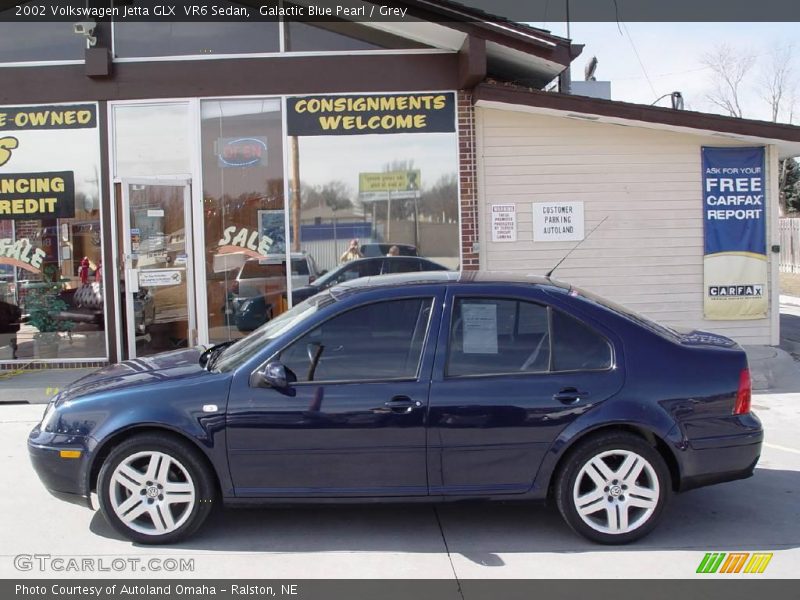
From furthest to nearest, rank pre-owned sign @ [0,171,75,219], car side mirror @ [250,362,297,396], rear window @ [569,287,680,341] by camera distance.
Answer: pre-owned sign @ [0,171,75,219] < rear window @ [569,287,680,341] < car side mirror @ [250,362,297,396]

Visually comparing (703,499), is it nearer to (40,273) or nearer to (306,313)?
(306,313)

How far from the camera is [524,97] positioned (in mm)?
9469

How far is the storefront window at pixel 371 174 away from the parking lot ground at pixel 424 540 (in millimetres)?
5109

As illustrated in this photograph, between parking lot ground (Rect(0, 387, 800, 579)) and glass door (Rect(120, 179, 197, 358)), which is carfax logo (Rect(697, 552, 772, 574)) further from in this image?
glass door (Rect(120, 179, 197, 358))

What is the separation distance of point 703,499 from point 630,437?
51.6 inches

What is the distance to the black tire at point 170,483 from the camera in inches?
182

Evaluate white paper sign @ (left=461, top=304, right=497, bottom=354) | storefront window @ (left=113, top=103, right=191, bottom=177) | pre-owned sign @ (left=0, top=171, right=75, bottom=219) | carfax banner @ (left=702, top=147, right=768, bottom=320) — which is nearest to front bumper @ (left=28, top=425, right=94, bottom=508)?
white paper sign @ (left=461, top=304, right=497, bottom=354)

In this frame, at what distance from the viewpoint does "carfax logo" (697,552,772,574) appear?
438cm

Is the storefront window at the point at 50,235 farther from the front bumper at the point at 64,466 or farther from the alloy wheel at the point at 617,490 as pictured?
the alloy wheel at the point at 617,490

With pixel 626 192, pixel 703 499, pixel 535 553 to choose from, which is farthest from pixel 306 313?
pixel 626 192

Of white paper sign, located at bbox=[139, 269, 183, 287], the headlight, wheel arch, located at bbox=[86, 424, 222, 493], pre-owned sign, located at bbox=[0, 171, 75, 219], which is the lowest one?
wheel arch, located at bbox=[86, 424, 222, 493]

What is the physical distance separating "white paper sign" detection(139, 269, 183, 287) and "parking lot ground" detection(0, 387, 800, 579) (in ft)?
14.6

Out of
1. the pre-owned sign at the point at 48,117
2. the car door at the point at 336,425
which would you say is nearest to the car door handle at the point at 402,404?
the car door at the point at 336,425
